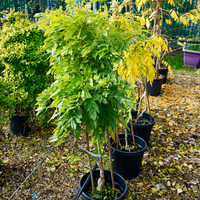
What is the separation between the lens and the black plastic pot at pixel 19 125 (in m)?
3.32

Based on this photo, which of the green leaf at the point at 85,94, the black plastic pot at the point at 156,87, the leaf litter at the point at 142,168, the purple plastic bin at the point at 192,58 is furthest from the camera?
the purple plastic bin at the point at 192,58

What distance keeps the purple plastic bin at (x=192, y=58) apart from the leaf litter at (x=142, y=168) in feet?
11.8

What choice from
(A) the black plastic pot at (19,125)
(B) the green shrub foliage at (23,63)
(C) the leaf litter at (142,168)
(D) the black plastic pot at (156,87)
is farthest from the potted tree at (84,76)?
(D) the black plastic pot at (156,87)

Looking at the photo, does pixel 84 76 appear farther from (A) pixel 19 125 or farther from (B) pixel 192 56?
(B) pixel 192 56

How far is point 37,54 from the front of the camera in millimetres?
3061

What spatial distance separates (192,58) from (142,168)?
18.0 feet

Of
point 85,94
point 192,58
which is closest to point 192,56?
point 192,58

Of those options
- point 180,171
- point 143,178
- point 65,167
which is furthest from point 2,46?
point 180,171

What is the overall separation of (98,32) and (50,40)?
1.49 feet

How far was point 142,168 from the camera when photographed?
9.12 ft

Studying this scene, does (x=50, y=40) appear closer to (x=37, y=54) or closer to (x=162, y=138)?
(x=37, y=54)

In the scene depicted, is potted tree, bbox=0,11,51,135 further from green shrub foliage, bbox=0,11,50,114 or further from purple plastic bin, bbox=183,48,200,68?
purple plastic bin, bbox=183,48,200,68

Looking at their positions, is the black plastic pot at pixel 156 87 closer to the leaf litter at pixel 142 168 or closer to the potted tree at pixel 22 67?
the leaf litter at pixel 142 168

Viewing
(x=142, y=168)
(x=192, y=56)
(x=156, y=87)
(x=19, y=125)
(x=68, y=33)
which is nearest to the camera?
(x=68, y=33)
